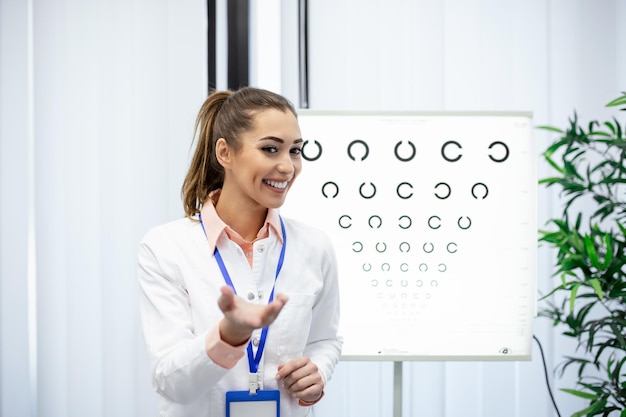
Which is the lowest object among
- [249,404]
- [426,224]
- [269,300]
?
[249,404]

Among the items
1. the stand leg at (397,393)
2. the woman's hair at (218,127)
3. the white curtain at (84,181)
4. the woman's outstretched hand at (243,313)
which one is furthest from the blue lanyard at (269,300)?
the white curtain at (84,181)

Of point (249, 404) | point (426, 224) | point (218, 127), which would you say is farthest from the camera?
point (426, 224)

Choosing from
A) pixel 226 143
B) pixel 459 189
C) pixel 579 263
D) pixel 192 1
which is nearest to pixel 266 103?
pixel 226 143

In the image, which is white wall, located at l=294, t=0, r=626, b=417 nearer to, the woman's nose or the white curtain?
the white curtain

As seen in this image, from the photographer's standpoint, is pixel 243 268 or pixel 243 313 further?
pixel 243 268

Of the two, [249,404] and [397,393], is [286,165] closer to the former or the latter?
[249,404]

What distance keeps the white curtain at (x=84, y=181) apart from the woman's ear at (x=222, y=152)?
1339 mm

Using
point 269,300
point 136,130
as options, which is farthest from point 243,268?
point 136,130

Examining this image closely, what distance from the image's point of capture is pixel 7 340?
8.77ft

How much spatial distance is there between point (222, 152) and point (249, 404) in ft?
1.72

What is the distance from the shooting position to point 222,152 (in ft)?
4.52

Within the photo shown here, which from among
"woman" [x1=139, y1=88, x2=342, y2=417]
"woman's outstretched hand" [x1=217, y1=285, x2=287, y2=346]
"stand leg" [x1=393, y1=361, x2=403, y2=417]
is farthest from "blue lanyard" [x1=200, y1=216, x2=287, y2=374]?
"stand leg" [x1=393, y1=361, x2=403, y2=417]

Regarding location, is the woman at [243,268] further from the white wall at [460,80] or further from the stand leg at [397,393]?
the white wall at [460,80]

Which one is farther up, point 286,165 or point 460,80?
point 460,80
